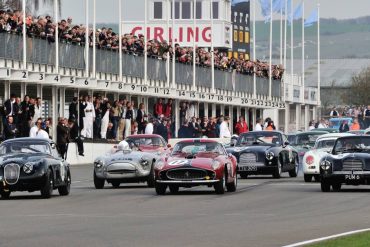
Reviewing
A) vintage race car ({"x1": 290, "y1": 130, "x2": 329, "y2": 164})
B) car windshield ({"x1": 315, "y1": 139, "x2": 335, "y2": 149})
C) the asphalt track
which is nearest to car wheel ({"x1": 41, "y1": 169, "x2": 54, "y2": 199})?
the asphalt track

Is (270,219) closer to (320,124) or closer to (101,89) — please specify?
(101,89)

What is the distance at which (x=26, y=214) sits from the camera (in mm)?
26312

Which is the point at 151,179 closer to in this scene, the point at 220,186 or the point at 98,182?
the point at 98,182

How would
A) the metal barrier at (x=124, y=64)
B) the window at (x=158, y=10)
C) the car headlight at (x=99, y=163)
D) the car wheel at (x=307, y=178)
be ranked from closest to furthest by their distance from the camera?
the car headlight at (x=99, y=163)
the car wheel at (x=307, y=178)
the metal barrier at (x=124, y=64)
the window at (x=158, y=10)

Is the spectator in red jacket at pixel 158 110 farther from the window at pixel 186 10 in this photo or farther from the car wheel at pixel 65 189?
the window at pixel 186 10

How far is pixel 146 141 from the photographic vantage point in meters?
39.7

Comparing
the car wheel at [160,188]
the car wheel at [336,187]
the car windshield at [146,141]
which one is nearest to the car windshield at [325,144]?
the car windshield at [146,141]

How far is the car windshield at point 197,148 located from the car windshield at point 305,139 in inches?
626

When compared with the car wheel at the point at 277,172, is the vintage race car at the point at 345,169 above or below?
above

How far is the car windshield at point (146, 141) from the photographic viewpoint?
3953 cm

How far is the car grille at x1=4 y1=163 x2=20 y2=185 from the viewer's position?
1215 inches

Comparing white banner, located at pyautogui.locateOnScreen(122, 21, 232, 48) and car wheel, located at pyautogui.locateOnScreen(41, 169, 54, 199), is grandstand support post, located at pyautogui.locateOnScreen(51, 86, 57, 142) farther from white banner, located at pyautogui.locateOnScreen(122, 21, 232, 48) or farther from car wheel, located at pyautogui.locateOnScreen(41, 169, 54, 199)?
white banner, located at pyautogui.locateOnScreen(122, 21, 232, 48)

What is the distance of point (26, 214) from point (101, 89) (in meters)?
34.2

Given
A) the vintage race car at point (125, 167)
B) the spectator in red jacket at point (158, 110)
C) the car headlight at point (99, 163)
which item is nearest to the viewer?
the vintage race car at point (125, 167)
